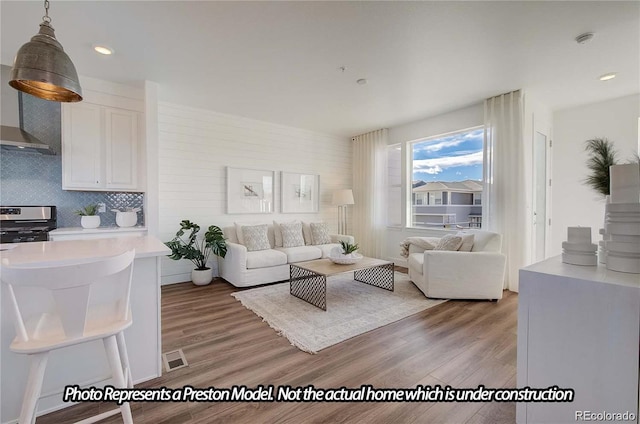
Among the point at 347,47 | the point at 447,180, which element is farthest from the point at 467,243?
the point at 347,47

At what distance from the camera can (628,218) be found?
132cm

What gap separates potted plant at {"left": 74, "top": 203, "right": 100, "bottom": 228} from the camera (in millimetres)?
3248

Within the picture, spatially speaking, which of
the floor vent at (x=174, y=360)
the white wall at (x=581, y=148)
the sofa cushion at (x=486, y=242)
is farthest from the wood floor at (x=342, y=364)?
the white wall at (x=581, y=148)

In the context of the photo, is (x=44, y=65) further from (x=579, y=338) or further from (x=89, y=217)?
(x=579, y=338)

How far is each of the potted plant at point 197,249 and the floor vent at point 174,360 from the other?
191cm

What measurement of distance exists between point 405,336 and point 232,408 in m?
1.56

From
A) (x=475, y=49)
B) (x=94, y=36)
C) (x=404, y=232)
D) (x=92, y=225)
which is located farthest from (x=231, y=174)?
(x=475, y=49)

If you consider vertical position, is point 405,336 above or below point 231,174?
below

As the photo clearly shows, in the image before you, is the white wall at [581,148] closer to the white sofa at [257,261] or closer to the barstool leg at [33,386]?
the white sofa at [257,261]

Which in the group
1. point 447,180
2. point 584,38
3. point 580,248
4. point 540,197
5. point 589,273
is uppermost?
point 584,38

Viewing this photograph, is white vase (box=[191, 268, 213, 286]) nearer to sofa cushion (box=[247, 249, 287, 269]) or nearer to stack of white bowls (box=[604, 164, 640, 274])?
sofa cushion (box=[247, 249, 287, 269])

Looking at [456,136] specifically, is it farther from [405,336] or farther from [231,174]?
[231,174]

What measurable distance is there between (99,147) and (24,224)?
1.14 meters

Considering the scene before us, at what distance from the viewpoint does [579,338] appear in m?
1.25
